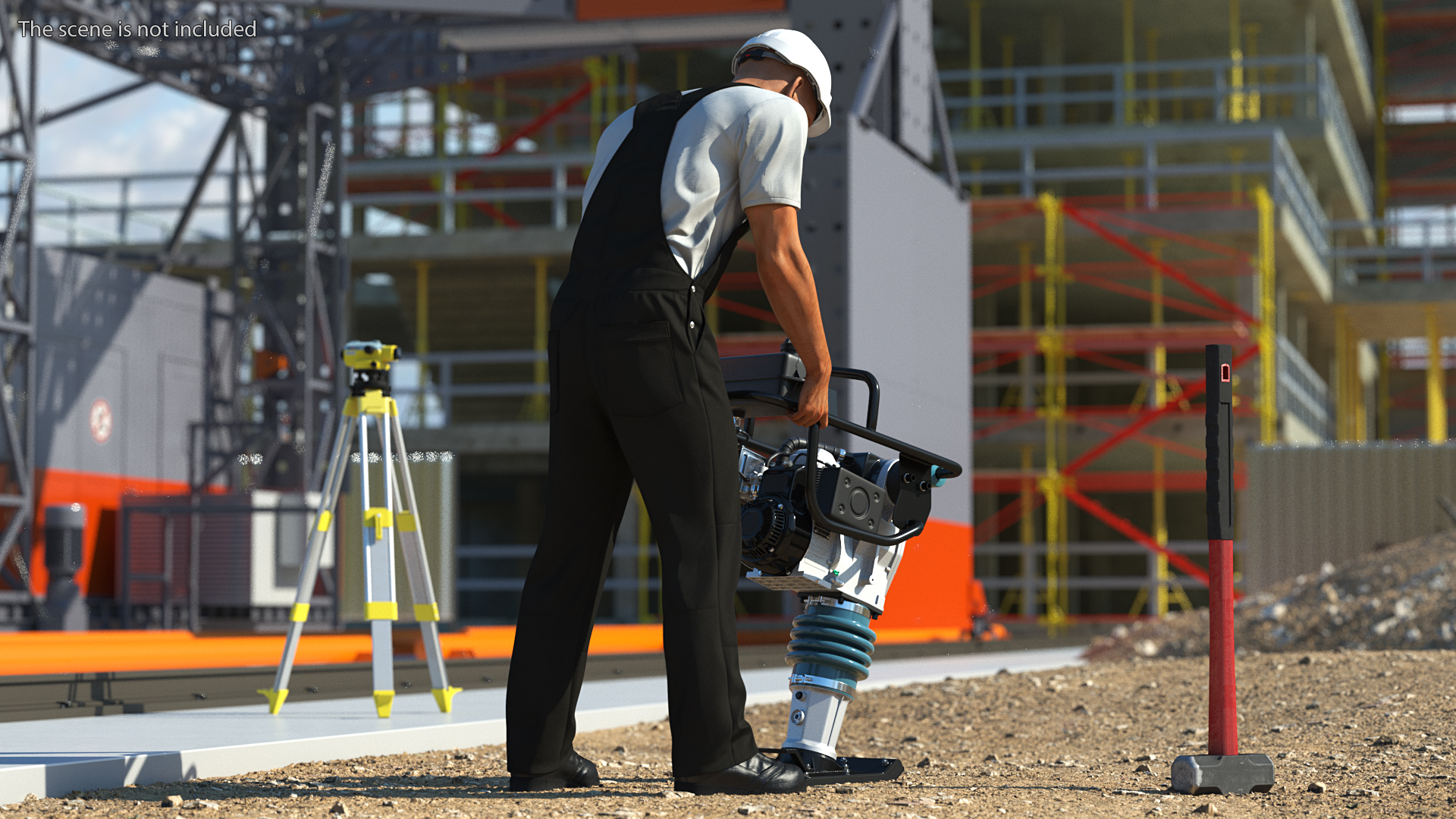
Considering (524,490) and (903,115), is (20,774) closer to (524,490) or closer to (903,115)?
(903,115)

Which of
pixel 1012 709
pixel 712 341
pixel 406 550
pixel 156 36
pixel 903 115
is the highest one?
pixel 156 36

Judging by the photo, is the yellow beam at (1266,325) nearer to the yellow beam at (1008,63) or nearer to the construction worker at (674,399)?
the yellow beam at (1008,63)

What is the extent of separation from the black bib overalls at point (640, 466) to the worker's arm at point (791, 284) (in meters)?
0.17

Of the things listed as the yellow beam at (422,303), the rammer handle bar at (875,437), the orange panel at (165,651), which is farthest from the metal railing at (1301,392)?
the rammer handle bar at (875,437)

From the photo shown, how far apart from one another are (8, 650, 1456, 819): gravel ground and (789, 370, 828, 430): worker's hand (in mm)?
983

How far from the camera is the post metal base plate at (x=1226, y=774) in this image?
4258 mm

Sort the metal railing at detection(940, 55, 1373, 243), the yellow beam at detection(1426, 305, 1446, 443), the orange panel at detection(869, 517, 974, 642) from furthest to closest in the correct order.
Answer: the yellow beam at detection(1426, 305, 1446, 443) < the metal railing at detection(940, 55, 1373, 243) < the orange panel at detection(869, 517, 974, 642)

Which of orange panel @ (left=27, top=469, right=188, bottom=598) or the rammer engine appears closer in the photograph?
the rammer engine

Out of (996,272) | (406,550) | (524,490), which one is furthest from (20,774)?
(524,490)

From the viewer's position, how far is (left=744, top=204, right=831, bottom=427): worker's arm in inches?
153

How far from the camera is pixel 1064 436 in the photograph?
22422 millimetres

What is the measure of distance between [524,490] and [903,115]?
50.4ft

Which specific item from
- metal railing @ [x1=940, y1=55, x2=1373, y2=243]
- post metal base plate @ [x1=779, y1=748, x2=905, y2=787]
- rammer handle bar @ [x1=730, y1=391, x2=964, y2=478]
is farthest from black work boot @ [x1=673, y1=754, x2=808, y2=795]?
metal railing @ [x1=940, y1=55, x2=1373, y2=243]

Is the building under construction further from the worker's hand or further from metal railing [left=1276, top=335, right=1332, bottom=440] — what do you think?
the worker's hand
